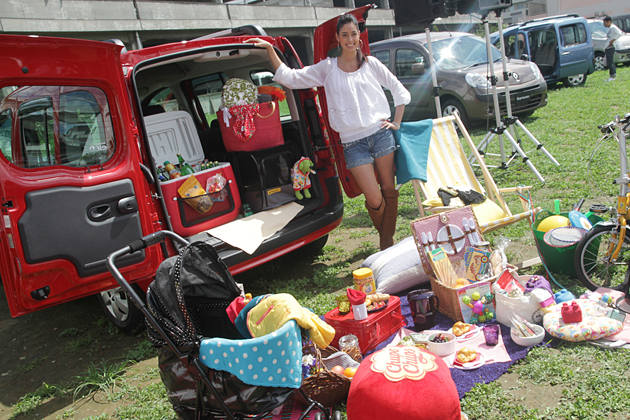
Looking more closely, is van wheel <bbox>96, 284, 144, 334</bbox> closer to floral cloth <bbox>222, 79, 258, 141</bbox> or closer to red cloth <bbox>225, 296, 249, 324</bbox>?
red cloth <bbox>225, 296, 249, 324</bbox>

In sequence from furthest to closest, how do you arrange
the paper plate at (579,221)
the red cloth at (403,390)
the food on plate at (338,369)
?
the paper plate at (579,221) < the food on plate at (338,369) < the red cloth at (403,390)

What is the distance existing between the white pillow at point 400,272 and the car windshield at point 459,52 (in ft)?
21.2

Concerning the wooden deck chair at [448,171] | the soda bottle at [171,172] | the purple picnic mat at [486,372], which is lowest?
the purple picnic mat at [486,372]

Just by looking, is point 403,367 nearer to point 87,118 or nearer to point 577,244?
point 577,244

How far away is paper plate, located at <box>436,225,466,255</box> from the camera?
3.62m

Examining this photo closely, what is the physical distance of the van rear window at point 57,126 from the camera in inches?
120

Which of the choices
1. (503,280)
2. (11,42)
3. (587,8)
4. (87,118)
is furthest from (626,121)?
(587,8)

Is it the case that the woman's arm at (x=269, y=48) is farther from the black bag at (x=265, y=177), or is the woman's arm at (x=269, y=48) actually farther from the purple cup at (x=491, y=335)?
the purple cup at (x=491, y=335)

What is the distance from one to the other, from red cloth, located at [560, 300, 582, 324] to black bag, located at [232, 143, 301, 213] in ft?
7.95

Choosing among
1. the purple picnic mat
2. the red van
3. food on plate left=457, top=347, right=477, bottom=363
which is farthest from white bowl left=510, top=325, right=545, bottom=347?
the red van

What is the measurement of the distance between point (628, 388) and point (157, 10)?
57.3 feet

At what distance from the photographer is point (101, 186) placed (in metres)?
3.11

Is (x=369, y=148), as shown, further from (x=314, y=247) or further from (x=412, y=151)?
(x=314, y=247)

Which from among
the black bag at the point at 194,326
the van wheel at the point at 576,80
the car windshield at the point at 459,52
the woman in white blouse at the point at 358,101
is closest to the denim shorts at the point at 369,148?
the woman in white blouse at the point at 358,101
